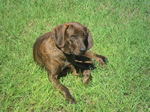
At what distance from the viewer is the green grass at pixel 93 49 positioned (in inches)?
191

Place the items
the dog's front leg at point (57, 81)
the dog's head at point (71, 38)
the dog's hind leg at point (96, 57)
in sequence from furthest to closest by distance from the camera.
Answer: the dog's hind leg at point (96, 57), the dog's head at point (71, 38), the dog's front leg at point (57, 81)

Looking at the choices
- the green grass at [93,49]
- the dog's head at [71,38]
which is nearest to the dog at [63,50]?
the dog's head at [71,38]

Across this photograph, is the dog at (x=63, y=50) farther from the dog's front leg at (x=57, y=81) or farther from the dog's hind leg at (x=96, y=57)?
the dog's hind leg at (x=96, y=57)

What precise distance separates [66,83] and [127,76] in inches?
41.9

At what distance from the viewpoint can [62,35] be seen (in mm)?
5055

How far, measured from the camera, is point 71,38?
16.7 ft

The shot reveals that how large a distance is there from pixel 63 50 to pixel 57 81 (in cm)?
48

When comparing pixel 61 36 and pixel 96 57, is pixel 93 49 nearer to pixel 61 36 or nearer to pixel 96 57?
pixel 96 57

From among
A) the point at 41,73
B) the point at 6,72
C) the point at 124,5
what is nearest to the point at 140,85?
the point at 41,73

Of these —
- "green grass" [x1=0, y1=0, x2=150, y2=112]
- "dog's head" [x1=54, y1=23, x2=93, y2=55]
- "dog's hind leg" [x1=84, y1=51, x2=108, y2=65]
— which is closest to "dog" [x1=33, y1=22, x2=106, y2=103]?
"dog's head" [x1=54, y1=23, x2=93, y2=55]

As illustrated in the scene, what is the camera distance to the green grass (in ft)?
15.9

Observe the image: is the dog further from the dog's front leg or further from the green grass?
the green grass

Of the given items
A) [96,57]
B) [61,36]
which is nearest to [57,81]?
[61,36]

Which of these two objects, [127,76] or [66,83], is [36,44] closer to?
[66,83]
